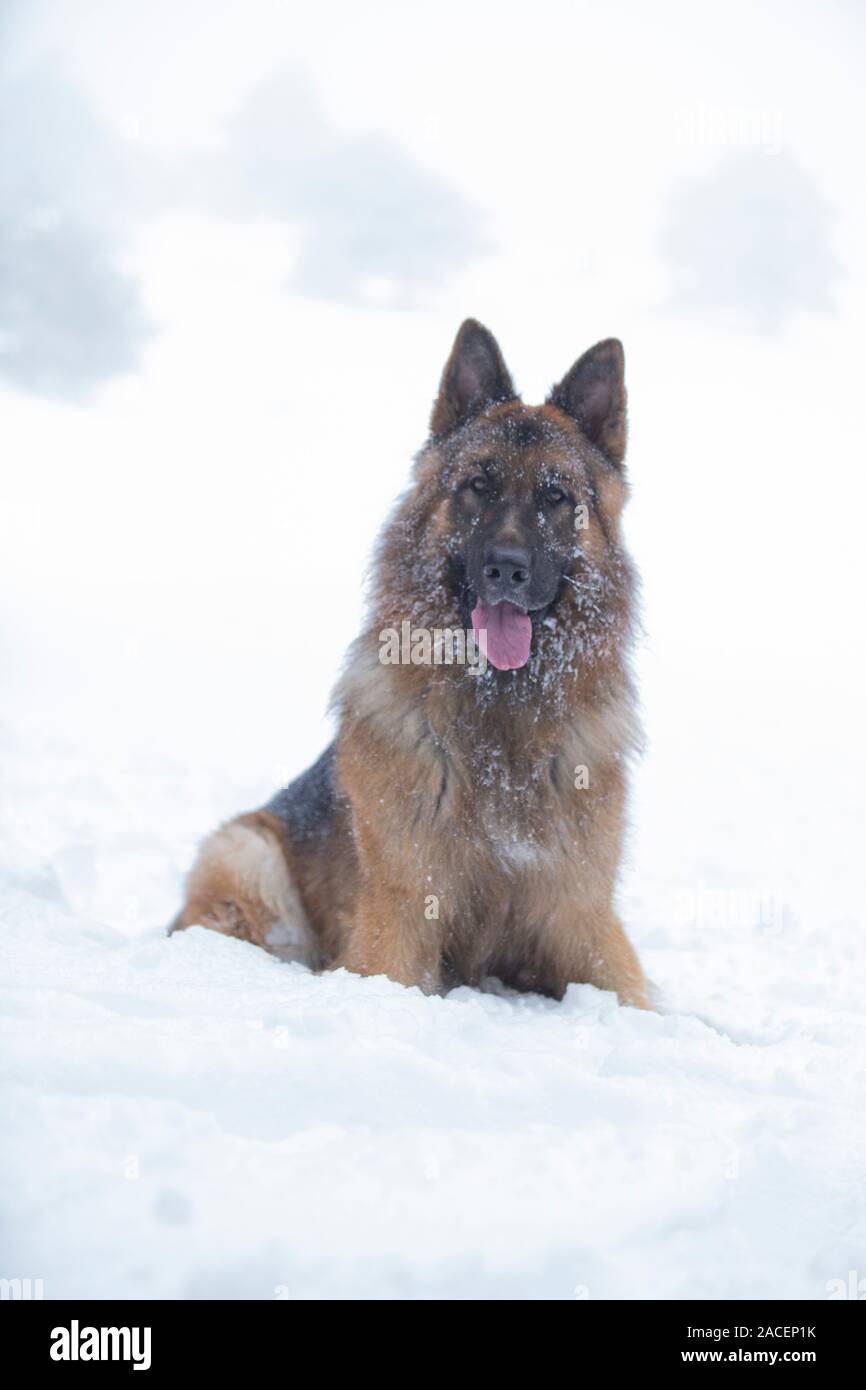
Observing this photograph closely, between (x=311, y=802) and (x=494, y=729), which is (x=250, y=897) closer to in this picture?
(x=311, y=802)

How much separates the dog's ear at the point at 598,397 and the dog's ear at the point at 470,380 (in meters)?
0.30

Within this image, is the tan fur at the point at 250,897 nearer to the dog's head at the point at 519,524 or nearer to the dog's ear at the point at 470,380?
the dog's head at the point at 519,524

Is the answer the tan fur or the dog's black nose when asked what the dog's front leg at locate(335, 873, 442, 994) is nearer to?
the tan fur

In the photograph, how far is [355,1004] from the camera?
3.07m

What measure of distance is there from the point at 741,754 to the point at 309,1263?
50.1 feet

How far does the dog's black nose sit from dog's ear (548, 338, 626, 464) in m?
1.08

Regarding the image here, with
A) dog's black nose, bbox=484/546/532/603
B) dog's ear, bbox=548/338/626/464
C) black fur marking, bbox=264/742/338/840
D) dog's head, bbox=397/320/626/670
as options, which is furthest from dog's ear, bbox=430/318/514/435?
black fur marking, bbox=264/742/338/840

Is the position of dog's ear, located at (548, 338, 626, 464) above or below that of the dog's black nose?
above

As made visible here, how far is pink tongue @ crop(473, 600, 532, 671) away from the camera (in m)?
4.09

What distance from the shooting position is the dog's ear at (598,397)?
15.2ft

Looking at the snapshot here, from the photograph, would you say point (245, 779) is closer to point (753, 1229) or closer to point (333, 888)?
point (333, 888)

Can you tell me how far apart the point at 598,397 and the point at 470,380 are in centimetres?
64

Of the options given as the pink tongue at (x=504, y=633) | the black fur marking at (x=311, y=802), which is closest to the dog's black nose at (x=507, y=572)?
the pink tongue at (x=504, y=633)

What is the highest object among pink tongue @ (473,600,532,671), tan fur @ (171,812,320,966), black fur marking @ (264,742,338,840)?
pink tongue @ (473,600,532,671)
